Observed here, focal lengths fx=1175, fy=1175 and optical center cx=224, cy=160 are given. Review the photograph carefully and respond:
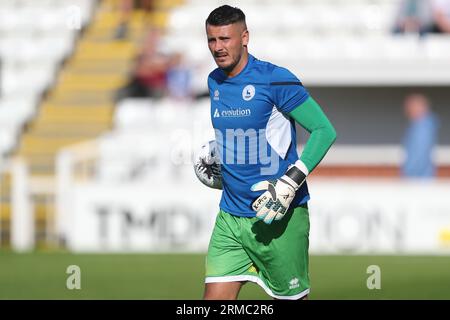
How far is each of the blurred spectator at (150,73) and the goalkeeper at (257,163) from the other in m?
11.9

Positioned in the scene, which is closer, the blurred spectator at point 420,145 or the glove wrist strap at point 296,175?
the glove wrist strap at point 296,175

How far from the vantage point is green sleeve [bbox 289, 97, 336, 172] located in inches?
249

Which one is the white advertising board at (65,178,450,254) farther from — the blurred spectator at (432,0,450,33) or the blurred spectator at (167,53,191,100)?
the blurred spectator at (432,0,450,33)

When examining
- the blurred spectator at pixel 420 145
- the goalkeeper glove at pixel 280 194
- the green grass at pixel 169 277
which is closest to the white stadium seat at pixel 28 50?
the green grass at pixel 169 277

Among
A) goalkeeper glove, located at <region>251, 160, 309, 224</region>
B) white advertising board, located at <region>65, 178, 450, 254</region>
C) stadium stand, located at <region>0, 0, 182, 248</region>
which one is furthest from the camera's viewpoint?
stadium stand, located at <region>0, 0, 182, 248</region>

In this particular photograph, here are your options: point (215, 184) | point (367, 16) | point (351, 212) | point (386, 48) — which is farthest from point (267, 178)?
point (367, 16)

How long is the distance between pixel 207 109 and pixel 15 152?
4.44m

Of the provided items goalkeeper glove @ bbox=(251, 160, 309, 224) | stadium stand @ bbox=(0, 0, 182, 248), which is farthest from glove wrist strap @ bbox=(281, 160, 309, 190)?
stadium stand @ bbox=(0, 0, 182, 248)

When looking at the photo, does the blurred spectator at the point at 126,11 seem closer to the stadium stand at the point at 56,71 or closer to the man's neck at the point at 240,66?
the stadium stand at the point at 56,71

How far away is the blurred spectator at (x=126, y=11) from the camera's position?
21730 millimetres

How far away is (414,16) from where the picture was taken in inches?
706

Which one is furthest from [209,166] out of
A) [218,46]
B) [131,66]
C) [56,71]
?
[56,71]

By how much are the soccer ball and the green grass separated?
11.1 ft

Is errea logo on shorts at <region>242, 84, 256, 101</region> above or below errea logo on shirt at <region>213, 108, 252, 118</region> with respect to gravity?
above
